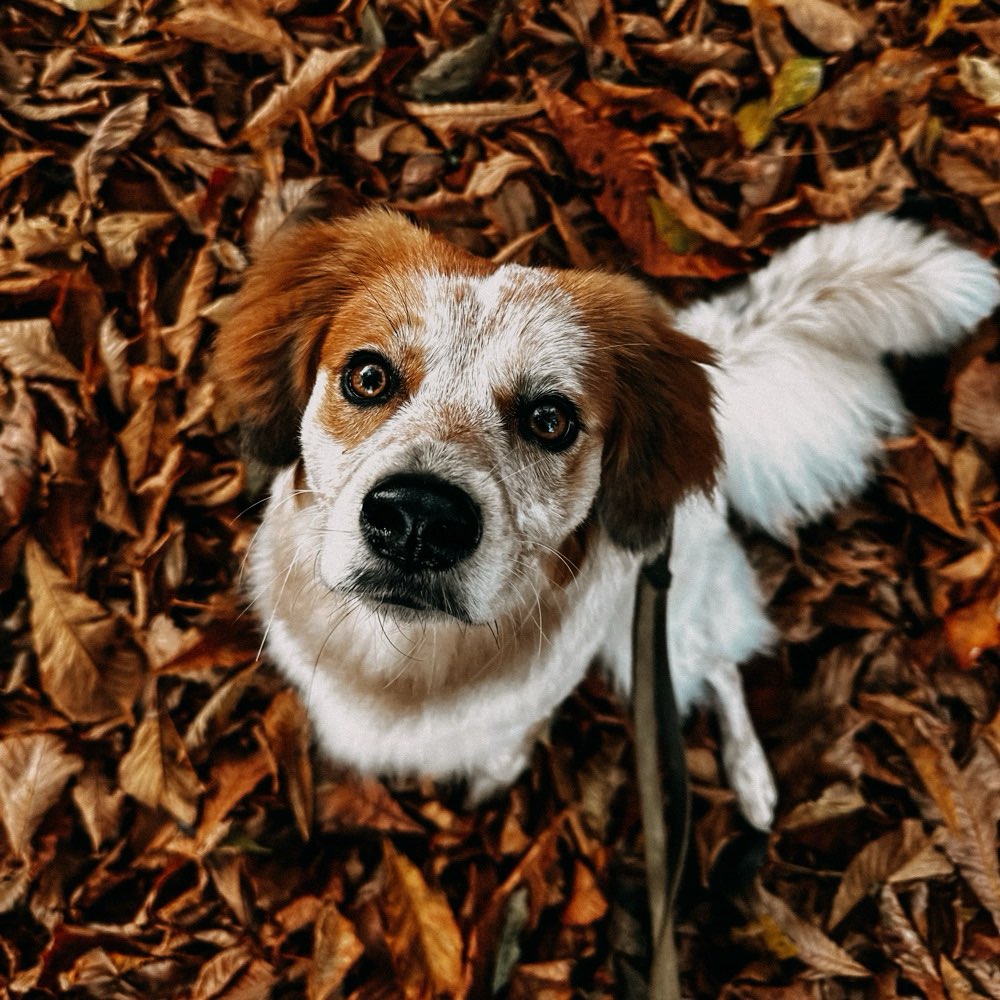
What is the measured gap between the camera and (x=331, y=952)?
5.46ft

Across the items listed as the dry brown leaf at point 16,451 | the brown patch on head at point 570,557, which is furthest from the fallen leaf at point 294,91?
the brown patch on head at point 570,557

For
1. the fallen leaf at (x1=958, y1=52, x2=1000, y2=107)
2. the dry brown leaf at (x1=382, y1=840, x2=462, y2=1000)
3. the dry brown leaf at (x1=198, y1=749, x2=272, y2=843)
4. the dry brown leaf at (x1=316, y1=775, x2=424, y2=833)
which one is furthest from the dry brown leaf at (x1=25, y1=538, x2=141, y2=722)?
the fallen leaf at (x1=958, y1=52, x2=1000, y2=107)

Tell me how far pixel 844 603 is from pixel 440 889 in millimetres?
1265

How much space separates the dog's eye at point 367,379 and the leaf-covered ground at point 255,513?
0.68 m

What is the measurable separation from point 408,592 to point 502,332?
47cm

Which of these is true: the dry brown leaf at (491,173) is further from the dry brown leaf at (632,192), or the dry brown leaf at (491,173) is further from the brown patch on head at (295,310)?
the brown patch on head at (295,310)

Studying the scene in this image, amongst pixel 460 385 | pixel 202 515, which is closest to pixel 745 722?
pixel 460 385

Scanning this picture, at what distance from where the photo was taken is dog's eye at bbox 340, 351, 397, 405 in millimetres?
1292

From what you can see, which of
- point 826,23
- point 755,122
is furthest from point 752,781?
point 826,23

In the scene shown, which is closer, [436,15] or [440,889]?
[440,889]

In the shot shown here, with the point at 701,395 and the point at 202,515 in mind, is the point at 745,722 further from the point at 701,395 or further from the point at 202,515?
the point at 202,515

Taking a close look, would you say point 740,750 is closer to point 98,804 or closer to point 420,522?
point 420,522

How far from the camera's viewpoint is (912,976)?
1.75 m

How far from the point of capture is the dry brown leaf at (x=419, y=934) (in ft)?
5.44
